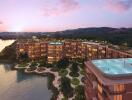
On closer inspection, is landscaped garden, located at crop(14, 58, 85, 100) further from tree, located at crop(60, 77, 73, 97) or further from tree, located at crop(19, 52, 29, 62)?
tree, located at crop(19, 52, 29, 62)

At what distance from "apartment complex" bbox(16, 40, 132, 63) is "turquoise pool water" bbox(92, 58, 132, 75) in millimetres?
52610

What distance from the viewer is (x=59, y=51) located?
107m

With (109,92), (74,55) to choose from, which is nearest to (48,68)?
(74,55)

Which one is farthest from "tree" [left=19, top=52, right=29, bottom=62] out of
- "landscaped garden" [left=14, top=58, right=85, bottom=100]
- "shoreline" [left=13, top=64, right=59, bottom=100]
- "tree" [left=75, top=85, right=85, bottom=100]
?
"tree" [left=75, top=85, right=85, bottom=100]

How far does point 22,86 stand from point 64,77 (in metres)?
13.7

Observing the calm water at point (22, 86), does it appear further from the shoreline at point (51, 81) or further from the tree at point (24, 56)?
the tree at point (24, 56)

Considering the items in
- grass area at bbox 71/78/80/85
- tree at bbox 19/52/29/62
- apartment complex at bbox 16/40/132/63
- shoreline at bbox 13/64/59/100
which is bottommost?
shoreline at bbox 13/64/59/100

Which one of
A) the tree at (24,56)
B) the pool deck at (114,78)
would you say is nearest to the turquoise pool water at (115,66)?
the pool deck at (114,78)

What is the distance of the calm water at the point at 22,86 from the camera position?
62562 millimetres

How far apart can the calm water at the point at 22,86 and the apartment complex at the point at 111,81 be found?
27061mm

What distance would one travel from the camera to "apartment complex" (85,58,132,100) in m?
29.7

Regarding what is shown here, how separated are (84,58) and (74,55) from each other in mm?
7825

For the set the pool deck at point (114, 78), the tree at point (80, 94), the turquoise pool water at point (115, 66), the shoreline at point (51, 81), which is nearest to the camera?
the pool deck at point (114, 78)

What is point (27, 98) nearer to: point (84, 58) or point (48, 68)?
point (48, 68)
